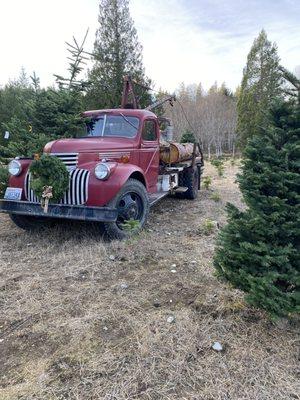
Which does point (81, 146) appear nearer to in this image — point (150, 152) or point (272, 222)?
point (150, 152)

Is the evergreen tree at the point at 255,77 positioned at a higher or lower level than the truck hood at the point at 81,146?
higher

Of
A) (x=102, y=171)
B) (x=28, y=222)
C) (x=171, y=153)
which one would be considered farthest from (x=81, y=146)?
(x=171, y=153)

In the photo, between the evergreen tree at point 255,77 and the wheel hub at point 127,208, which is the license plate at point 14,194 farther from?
the evergreen tree at point 255,77

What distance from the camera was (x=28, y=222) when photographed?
5562 mm

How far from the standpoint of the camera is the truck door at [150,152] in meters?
6.22

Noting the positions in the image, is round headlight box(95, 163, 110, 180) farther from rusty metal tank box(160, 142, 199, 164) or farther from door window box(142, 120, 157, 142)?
rusty metal tank box(160, 142, 199, 164)

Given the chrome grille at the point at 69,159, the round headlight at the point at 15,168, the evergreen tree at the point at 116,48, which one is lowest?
the round headlight at the point at 15,168

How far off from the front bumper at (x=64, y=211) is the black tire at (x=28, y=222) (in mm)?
463

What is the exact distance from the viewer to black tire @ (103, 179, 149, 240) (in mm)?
4773

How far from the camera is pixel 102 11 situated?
1673 centimetres

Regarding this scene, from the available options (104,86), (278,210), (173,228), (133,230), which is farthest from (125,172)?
(104,86)

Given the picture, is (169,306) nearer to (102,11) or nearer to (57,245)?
(57,245)

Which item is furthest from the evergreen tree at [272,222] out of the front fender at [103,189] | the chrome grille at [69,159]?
the chrome grille at [69,159]

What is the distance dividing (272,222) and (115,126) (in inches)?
168
